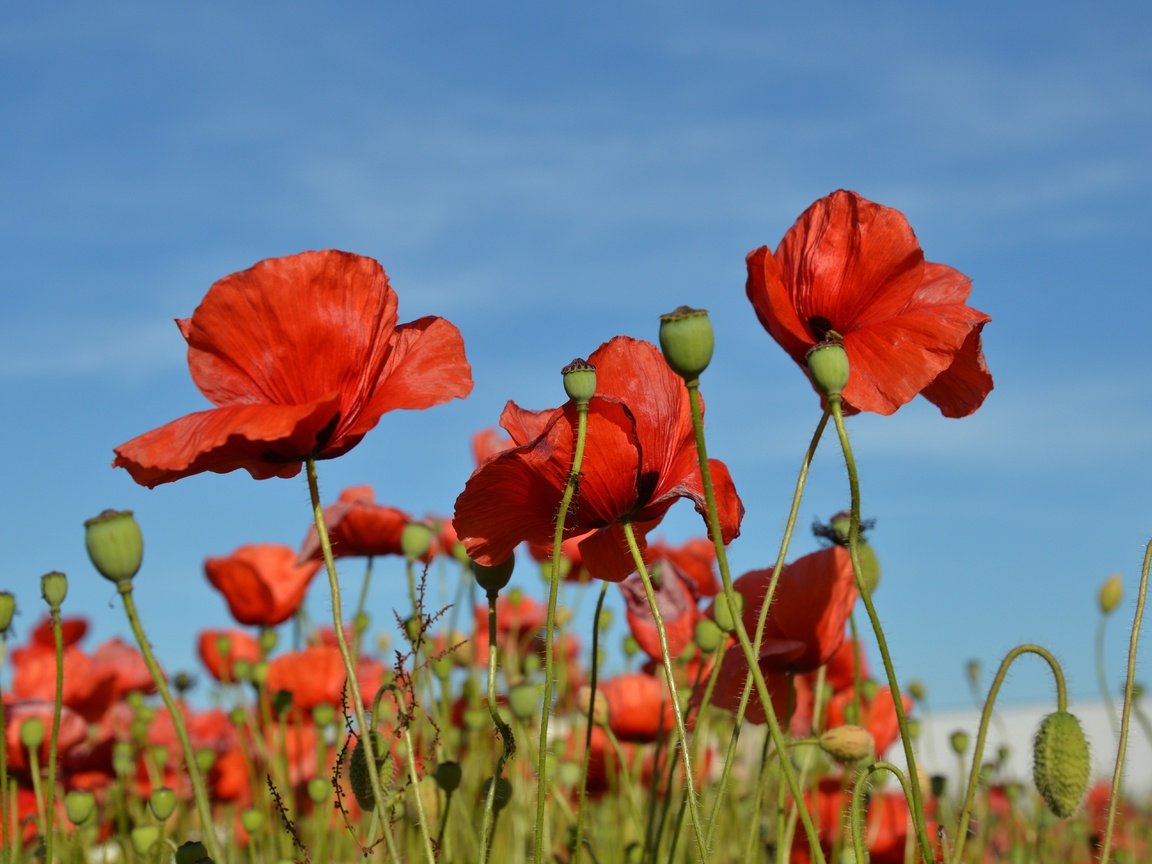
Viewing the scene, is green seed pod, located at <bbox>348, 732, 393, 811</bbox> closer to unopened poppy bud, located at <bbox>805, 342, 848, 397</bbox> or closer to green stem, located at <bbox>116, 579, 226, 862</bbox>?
green stem, located at <bbox>116, 579, 226, 862</bbox>

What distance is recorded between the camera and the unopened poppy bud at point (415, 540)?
2080 mm

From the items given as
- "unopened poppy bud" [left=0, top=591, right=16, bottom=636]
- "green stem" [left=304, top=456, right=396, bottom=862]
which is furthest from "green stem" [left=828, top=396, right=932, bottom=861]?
"unopened poppy bud" [left=0, top=591, right=16, bottom=636]

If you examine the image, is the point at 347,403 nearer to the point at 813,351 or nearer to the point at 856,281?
the point at 813,351

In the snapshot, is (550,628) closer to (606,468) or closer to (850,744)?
(606,468)

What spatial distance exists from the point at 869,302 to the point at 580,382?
526mm

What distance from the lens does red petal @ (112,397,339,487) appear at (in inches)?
50.5

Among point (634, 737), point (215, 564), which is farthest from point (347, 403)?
point (215, 564)

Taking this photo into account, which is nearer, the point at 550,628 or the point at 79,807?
the point at 550,628

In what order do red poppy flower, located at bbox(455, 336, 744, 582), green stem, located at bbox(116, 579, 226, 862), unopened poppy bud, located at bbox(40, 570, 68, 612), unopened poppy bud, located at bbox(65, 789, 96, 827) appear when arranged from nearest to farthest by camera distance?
green stem, located at bbox(116, 579, 226, 862)
red poppy flower, located at bbox(455, 336, 744, 582)
unopened poppy bud, located at bbox(40, 570, 68, 612)
unopened poppy bud, located at bbox(65, 789, 96, 827)

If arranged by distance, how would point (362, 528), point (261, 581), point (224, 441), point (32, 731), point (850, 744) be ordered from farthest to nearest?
point (261, 581) < point (362, 528) < point (32, 731) < point (850, 744) < point (224, 441)

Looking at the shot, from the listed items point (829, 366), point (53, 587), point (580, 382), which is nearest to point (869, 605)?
point (829, 366)

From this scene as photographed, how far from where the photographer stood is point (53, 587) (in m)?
1.55

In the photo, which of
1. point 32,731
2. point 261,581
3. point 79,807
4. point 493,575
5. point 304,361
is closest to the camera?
point 304,361

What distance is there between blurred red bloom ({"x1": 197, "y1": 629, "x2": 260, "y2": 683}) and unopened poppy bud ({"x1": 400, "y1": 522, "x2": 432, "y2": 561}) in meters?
1.42
